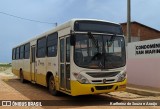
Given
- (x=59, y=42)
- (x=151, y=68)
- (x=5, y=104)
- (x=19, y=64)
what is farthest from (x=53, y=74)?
(x=19, y=64)

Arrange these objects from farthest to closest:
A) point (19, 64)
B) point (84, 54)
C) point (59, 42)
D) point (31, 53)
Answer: point (19, 64) → point (31, 53) → point (59, 42) → point (84, 54)

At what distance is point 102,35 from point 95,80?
1.76 metres

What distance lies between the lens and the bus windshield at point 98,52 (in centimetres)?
1156

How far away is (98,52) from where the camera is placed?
11.8m

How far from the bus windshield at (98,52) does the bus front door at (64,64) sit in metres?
0.72

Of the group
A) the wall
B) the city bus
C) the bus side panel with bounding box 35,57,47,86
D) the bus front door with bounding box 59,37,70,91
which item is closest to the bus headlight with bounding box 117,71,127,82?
the city bus

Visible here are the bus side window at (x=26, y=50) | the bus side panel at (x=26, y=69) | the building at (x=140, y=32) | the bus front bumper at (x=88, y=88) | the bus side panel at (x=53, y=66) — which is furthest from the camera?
the building at (x=140, y=32)

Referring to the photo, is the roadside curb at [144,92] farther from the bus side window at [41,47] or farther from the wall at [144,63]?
the bus side window at [41,47]

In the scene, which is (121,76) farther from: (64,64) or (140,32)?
(140,32)

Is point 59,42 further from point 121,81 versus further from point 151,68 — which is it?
point 151,68

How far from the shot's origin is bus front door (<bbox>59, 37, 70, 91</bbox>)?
12.2 meters

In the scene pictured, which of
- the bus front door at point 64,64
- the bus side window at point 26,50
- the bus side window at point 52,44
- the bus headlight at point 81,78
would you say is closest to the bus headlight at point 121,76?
the bus headlight at point 81,78

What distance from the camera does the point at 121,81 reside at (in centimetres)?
1225

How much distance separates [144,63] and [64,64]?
589cm
